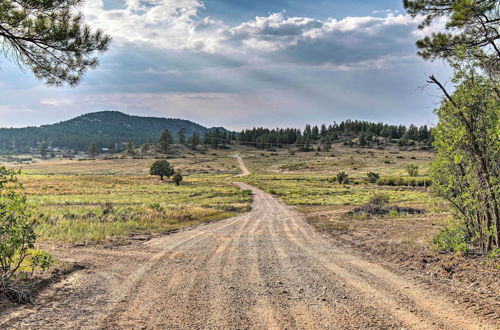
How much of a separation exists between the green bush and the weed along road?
2.96m

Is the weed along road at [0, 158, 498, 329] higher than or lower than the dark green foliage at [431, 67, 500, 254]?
lower

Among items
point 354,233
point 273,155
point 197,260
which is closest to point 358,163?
point 273,155

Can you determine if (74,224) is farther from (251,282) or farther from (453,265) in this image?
(453,265)

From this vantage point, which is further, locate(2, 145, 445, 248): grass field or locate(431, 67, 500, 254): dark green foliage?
locate(2, 145, 445, 248): grass field

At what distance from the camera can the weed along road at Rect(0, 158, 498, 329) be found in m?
5.98

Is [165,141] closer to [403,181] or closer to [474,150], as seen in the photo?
[403,181]

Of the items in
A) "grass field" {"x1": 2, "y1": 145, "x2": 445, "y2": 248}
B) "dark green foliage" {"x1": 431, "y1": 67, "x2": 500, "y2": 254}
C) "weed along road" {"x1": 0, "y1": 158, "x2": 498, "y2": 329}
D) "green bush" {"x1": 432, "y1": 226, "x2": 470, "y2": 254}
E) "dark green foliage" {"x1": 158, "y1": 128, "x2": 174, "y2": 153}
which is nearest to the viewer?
"weed along road" {"x1": 0, "y1": 158, "x2": 498, "y2": 329}

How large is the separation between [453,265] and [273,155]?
558ft

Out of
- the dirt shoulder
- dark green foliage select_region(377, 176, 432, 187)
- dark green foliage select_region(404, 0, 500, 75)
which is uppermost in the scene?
dark green foliage select_region(404, 0, 500, 75)

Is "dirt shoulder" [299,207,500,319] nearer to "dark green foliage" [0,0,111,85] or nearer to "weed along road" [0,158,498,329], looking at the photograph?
"weed along road" [0,158,498,329]

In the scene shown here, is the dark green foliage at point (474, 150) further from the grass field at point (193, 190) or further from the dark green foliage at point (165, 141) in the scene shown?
the dark green foliage at point (165, 141)

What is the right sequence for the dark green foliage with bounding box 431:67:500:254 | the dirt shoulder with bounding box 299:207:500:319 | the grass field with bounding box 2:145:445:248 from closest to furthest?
1. the dirt shoulder with bounding box 299:207:500:319
2. the dark green foliage with bounding box 431:67:500:254
3. the grass field with bounding box 2:145:445:248

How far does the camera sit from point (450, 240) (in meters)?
11.4

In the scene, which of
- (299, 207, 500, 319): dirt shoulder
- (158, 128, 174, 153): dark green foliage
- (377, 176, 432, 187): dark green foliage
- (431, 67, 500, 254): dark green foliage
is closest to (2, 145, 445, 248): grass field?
(431, 67, 500, 254): dark green foliage
